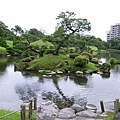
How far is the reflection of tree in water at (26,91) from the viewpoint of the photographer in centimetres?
1475

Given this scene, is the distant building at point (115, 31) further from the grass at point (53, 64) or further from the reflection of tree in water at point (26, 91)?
the reflection of tree in water at point (26, 91)

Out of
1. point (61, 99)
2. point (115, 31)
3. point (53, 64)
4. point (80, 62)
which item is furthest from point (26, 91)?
point (115, 31)

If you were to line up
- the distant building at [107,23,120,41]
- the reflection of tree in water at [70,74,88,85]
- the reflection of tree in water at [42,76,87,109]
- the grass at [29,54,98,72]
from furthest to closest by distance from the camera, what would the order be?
the distant building at [107,23,120,41]
the grass at [29,54,98,72]
the reflection of tree in water at [70,74,88,85]
the reflection of tree in water at [42,76,87,109]

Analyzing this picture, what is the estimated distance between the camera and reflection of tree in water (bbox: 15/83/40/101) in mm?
14745

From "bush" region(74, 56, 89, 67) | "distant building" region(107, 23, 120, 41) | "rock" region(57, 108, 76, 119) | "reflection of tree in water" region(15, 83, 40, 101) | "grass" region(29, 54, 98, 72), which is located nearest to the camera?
"rock" region(57, 108, 76, 119)

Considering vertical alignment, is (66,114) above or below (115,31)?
below

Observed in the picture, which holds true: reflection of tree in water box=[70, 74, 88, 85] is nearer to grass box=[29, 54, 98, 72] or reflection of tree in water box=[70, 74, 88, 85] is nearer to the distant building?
grass box=[29, 54, 98, 72]

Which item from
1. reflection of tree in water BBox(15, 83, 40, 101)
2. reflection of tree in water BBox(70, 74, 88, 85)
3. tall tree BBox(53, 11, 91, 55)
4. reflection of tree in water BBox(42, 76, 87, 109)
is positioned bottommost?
reflection of tree in water BBox(42, 76, 87, 109)

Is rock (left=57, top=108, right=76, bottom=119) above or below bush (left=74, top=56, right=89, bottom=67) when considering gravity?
below

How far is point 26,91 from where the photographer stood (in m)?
16.3

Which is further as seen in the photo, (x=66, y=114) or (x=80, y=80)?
(x=80, y=80)

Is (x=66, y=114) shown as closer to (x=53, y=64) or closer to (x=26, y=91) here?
(x=26, y=91)

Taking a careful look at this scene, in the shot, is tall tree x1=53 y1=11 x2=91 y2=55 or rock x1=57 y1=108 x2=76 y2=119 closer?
rock x1=57 y1=108 x2=76 y2=119

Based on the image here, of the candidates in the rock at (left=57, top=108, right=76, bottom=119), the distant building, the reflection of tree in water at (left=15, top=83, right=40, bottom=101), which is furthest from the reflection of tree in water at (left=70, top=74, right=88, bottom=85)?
the distant building
